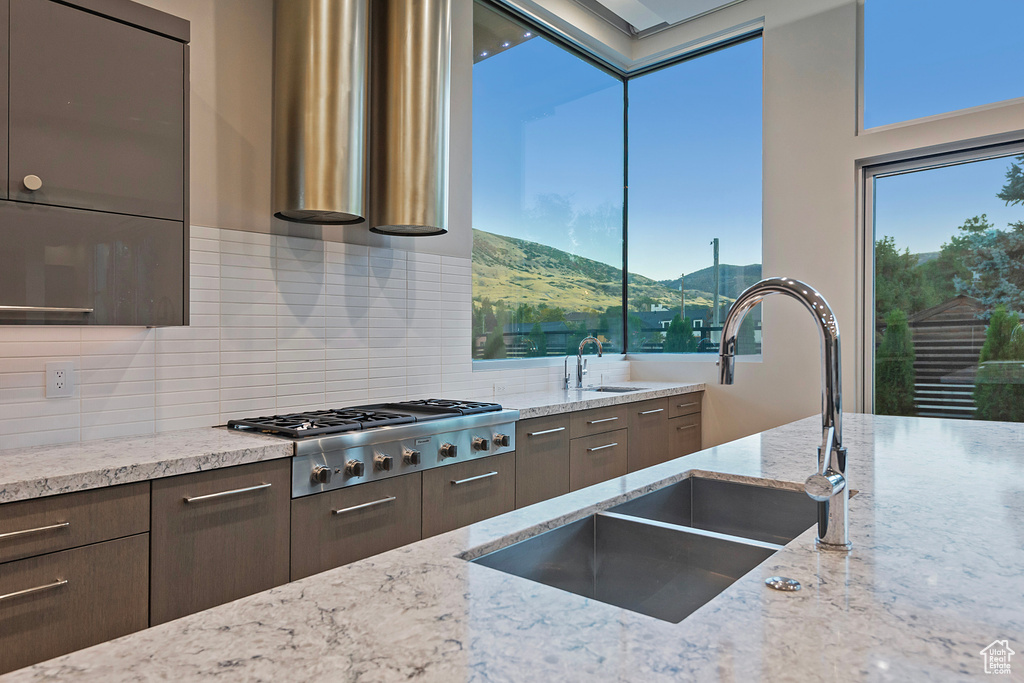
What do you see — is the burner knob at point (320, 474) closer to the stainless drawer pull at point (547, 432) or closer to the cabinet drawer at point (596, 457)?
the stainless drawer pull at point (547, 432)

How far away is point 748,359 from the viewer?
4492 millimetres

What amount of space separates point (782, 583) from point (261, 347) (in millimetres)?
2328

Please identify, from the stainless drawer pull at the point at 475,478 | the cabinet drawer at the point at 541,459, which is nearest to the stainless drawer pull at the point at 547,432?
the cabinet drawer at the point at 541,459

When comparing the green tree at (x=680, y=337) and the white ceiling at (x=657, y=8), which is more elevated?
the white ceiling at (x=657, y=8)

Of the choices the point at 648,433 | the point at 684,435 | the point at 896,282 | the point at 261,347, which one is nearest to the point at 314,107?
the point at 261,347

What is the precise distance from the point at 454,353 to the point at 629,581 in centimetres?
241

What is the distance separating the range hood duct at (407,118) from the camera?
2846 mm

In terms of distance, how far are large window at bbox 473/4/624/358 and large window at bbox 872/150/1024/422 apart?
1.87 m

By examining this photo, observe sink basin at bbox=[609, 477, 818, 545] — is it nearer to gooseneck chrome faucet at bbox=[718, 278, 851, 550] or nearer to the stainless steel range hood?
gooseneck chrome faucet at bbox=[718, 278, 851, 550]

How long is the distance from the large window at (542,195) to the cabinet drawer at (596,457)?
33.3 inches

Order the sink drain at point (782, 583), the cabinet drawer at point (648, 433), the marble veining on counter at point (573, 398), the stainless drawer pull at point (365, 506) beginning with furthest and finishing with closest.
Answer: the cabinet drawer at point (648, 433), the marble veining on counter at point (573, 398), the stainless drawer pull at point (365, 506), the sink drain at point (782, 583)

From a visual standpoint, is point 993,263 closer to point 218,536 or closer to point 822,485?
point 822,485

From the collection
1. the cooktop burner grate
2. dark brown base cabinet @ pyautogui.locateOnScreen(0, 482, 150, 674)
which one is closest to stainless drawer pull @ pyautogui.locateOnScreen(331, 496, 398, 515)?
the cooktop burner grate

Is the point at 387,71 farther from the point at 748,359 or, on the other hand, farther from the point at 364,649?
the point at 748,359
